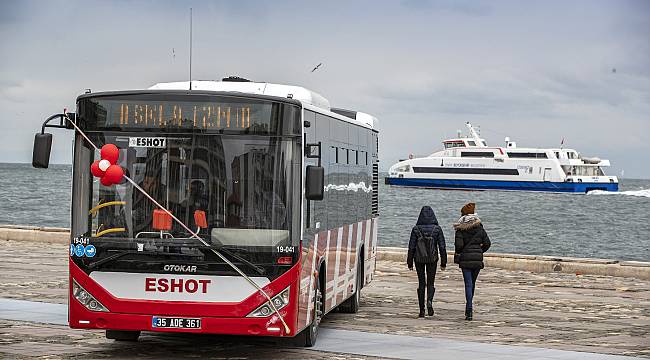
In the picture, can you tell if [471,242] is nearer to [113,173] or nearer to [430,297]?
[430,297]

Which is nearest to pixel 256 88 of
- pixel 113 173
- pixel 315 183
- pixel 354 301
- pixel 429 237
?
pixel 315 183

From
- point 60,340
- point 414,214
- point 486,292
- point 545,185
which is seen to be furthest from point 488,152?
point 60,340

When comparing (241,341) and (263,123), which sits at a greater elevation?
(263,123)

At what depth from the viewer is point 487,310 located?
64.8 ft

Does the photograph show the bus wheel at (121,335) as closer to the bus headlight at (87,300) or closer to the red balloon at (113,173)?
the bus headlight at (87,300)

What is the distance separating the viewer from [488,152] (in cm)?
14462

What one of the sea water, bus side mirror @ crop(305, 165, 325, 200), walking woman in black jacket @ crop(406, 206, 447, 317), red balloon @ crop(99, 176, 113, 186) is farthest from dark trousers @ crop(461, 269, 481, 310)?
the sea water

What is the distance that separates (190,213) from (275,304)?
1209mm

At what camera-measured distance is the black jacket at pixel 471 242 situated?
17.6m

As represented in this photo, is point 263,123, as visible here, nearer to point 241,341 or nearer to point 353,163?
point 241,341

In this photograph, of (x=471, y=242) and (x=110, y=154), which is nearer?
(x=110, y=154)

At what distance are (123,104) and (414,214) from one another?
8740cm

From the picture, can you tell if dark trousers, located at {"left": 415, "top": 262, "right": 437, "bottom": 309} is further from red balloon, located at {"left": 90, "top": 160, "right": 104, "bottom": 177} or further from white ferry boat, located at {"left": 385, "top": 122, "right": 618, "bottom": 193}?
white ferry boat, located at {"left": 385, "top": 122, "right": 618, "bottom": 193}

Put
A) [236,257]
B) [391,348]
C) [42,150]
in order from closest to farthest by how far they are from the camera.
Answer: [42,150] → [236,257] → [391,348]
